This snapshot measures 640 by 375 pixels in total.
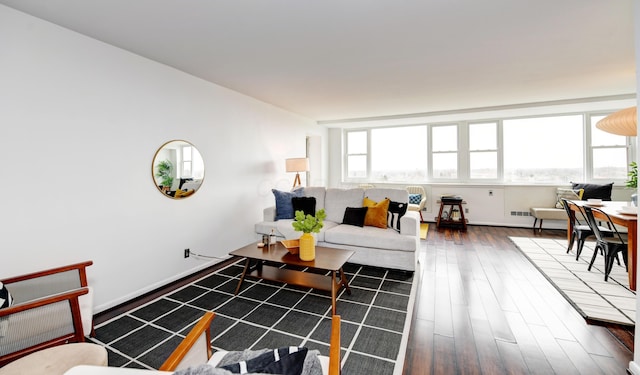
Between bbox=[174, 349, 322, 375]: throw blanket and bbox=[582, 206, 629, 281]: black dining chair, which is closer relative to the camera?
bbox=[174, 349, 322, 375]: throw blanket

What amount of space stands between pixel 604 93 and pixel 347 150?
16.7ft

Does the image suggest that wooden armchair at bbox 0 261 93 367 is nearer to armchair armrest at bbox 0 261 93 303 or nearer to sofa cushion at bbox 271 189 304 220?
armchair armrest at bbox 0 261 93 303

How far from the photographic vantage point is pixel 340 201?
4.30 meters

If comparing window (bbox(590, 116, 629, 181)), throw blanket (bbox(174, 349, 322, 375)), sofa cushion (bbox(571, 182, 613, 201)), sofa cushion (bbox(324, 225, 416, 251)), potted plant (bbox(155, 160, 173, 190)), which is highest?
window (bbox(590, 116, 629, 181))

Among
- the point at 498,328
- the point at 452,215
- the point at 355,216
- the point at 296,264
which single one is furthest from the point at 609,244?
the point at 296,264

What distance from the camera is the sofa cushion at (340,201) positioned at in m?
4.22

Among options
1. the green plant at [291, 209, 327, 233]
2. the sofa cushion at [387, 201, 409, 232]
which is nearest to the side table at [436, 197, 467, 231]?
the sofa cushion at [387, 201, 409, 232]

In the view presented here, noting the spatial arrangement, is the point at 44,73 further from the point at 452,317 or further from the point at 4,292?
the point at 452,317

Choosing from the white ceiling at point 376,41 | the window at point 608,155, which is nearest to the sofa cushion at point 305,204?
the white ceiling at point 376,41

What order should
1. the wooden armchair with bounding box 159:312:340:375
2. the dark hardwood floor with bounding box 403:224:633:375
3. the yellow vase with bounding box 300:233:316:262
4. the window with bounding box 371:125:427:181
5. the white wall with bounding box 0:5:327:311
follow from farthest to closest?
the window with bounding box 371:125:427:181 < the yellow vase with bounding box 300:233:316:262 < the white wall with bounding box 0:5:327:311 < the dark hardwood floor with bounding box 403:224:633:375 < the wooden armchair with bounding box 159:312:340:375

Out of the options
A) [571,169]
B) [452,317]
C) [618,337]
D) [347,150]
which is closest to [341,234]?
[452,317]

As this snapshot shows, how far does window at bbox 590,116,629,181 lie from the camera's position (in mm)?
5387

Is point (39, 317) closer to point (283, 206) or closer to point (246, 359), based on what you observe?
point (246, 359)

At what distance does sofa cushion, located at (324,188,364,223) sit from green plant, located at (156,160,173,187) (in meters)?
2.23
